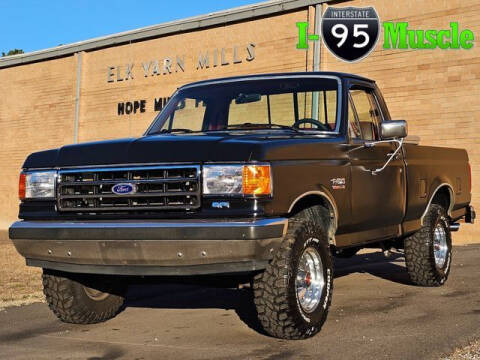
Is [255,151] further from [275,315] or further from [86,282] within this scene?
[86,282]

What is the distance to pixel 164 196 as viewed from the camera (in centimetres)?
508

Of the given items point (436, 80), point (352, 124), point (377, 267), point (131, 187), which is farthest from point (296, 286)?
point (436, 80)

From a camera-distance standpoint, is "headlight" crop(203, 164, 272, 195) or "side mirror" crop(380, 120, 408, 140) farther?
"side mirror" crop(380, 120, 408, 140)

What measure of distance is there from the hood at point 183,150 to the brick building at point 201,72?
12654 mm

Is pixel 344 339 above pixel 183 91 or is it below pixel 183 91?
below

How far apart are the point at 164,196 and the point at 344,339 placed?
1.65m

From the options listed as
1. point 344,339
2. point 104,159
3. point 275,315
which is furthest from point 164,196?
point 344,339

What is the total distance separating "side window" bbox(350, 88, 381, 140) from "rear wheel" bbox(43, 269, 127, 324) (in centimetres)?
266

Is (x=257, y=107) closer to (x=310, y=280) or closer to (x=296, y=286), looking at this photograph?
(x=310, y=280)

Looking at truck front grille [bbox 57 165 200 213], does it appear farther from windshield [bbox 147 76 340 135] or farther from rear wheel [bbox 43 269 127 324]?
windshield [bbox 147 76 340 135]

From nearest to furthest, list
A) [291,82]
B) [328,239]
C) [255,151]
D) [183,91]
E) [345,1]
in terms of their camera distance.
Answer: [255,151] < [328,239] < [291,82] < [183,91] < [345,1]

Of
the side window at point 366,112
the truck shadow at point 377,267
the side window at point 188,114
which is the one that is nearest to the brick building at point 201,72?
the truck shadow at point 377,267

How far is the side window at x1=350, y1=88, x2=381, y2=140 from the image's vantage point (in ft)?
22.7

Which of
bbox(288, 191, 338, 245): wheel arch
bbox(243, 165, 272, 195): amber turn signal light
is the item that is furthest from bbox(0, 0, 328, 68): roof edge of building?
bbox(243, 165, 272, 195): amber turn signal light
